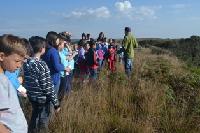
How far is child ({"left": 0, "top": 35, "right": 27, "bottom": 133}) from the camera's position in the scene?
361cm

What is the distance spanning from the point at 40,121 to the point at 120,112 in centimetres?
201

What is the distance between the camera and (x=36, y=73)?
6852mm

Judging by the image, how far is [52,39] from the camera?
8.66m

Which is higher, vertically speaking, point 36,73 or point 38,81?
point 36,73

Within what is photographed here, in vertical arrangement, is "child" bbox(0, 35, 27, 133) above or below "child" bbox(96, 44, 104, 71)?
above

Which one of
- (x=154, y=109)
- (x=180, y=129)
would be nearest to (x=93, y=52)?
(x=154, y=109)

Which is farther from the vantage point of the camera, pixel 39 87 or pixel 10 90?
pixel 39 87

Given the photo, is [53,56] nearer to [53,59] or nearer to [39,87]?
[53,59]

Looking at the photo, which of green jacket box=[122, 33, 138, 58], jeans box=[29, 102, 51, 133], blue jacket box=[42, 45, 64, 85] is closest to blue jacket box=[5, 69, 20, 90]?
jeans box=[29, 102, 51, 133]

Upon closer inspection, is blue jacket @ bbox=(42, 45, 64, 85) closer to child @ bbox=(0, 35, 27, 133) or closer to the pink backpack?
child @ bbox=(0, 35, 27, 133)

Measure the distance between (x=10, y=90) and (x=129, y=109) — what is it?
5534 millimetres

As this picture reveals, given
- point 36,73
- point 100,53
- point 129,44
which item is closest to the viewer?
point 36,73

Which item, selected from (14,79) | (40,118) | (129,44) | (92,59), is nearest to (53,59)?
(40,118)

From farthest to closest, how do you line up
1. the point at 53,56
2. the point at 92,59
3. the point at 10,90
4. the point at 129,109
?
1. the point at 92,59
2. the point at 129,109
3. the point at 53,56
4. the point at 10,90
